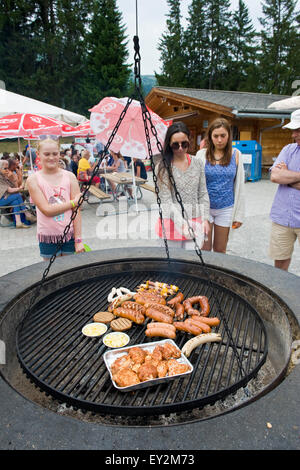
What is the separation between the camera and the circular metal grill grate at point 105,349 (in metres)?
1.49

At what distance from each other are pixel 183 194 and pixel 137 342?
158 centimetres

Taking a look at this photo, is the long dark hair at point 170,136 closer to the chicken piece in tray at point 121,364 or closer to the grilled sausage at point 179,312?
the grilled sausage at point 179,312

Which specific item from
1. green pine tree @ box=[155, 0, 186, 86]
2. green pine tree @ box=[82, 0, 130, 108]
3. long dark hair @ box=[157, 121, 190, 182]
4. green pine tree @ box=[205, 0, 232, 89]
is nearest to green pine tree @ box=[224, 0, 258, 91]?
green pine tree @ box=[205, 0, 232, 89]

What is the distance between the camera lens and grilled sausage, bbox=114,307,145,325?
7.04 feet

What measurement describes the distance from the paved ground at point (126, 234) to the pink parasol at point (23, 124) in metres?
2.32

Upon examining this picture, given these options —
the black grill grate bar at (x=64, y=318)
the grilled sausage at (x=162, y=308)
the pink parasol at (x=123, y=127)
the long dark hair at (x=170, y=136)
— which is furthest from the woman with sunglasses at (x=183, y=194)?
the pink parasol at (x=123, y=127)

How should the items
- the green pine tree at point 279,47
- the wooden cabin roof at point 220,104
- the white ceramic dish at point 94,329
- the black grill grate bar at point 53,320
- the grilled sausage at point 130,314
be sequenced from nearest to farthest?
1. the black grill grate bar at point 53,320
2. the white ceramic dish at point 94,329
3. the grilled sausage at point 130,314
4. the wooden cabin roof at point 220,104
5. the green pine tree at point 279,47

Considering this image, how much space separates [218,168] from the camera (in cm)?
→ 336

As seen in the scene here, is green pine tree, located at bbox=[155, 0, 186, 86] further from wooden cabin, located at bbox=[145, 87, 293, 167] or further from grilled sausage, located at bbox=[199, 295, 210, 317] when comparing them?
grilled sausage, located at bbox=[199, 295, 210, 317]

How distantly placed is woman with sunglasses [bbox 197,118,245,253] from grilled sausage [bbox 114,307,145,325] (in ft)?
5.71

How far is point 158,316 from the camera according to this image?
2.15 metres

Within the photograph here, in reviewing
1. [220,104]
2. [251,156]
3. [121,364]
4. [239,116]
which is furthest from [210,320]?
[220,104]
